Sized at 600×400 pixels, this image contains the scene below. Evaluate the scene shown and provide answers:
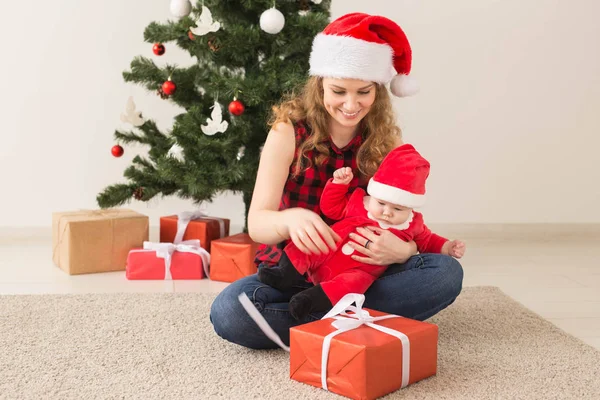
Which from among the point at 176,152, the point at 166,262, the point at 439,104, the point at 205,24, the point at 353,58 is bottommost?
the point at 166,262

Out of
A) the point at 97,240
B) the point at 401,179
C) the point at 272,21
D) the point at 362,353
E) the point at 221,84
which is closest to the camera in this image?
the point at 362,353

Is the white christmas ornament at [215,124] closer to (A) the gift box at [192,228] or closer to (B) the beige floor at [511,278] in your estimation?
(A) the gift box at [192,228]

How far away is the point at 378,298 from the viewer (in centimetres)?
169

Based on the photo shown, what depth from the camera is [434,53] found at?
3.19 metres

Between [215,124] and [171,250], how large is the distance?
1.51ft

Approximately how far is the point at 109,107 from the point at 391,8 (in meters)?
1.27

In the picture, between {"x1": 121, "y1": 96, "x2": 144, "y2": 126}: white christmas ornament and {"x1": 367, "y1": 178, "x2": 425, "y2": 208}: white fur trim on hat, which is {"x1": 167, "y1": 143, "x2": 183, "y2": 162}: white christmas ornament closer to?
{"x1": 121, "y1": 96, "x2": 144, "y2": 126}: white christmas ornament

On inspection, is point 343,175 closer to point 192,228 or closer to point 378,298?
point 378,298

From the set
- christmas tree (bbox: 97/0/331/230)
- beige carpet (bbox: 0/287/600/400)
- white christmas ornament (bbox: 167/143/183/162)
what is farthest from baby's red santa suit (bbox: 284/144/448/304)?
white christmas ornament (bbox: 167/143/183/162)

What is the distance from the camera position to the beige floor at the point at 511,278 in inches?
84.4

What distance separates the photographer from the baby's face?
165 cm

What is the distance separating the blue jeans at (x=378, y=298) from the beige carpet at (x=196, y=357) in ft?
0.19

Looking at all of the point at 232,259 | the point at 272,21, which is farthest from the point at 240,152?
the point at 272,21

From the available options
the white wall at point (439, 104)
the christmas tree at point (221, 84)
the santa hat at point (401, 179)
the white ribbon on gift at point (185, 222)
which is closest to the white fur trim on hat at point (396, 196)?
the santa hat at point (401, 179)
